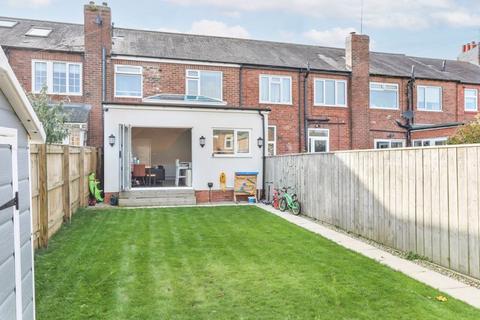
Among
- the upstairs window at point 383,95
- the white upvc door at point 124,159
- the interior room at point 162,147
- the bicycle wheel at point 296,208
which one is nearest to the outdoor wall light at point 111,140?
the white upvc door at point 124,159

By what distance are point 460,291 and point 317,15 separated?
2014cm

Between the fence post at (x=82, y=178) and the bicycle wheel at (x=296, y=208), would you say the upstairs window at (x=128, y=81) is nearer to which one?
the fence post at (x=82, y=178)

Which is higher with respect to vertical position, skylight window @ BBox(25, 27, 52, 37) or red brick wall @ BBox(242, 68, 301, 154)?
skylight window @ BBox(25, 27, 52, 37)

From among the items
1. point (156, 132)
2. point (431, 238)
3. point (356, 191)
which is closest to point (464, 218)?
point (431, 238)

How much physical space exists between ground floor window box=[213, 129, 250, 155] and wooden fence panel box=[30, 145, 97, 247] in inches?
181

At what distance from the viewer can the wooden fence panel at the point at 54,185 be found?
6.11 metres

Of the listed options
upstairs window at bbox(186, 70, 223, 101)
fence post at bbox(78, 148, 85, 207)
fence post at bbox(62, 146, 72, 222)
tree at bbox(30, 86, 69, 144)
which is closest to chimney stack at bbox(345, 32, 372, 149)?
upstairs window at bbox(186, 70, 223, 101)

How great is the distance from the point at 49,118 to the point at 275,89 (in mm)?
10505

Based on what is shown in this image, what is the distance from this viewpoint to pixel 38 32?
1686 cm

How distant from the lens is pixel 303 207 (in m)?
10.5

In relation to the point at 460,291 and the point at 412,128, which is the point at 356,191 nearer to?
the point at 460,291

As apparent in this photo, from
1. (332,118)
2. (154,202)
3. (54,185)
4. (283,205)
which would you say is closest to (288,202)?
(283,205)

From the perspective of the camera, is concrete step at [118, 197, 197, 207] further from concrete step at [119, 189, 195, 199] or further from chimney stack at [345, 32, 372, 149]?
chimney stack at [345, 32, 372, 149]

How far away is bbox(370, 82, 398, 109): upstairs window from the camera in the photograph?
19.6 metres
